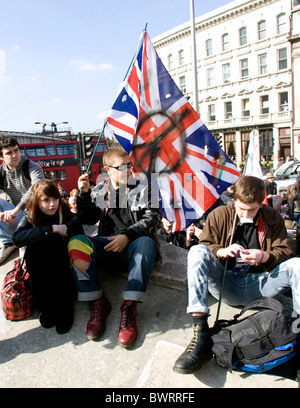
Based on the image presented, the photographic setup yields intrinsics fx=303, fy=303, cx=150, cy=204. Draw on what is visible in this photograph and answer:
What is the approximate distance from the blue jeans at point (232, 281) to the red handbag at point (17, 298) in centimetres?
148

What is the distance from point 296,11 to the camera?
28.0 m

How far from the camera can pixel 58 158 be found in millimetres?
21812

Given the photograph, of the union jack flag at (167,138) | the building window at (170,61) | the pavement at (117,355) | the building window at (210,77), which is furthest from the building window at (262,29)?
the pavement at (117,355)

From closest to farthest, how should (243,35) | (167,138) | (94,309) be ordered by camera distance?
1. (94,309)
2. (167,138)
3. (243,35)

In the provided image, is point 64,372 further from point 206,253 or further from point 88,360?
point 206,253

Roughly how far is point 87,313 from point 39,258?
65 cm

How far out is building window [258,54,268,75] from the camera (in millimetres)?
33188

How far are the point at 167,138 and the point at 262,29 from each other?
1446 inches

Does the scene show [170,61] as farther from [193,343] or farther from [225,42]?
[193,343]

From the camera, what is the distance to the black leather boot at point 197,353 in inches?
74.0

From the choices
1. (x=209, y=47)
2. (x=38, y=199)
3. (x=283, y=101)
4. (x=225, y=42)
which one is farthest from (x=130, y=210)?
(x=209, y=47)

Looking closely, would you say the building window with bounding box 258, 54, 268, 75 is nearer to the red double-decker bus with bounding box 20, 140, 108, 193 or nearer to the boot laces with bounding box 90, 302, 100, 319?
the red double-decker bus with bounding box 20, 140, 108, 193

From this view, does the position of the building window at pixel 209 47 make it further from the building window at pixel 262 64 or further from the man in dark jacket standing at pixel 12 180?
the man in dark jacket standing at pixel 12 180
